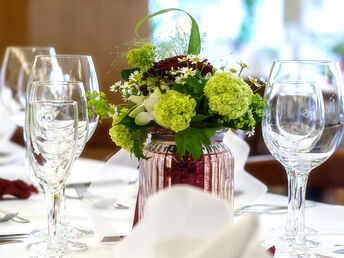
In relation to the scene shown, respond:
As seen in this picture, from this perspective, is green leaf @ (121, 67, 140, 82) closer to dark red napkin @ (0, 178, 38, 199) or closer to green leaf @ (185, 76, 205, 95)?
green leaf @ (185, 76, 205, 95)

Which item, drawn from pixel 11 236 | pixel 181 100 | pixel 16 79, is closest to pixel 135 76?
pixel 181 100

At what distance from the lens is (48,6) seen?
412cm

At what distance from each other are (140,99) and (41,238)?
33cm

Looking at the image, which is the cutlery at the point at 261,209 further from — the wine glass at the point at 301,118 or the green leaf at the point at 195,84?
the green leaf at the point at 195,84

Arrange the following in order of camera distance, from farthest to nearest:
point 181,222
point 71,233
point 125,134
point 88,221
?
point 88,221, point 71,233, point 125,134, point 181,222

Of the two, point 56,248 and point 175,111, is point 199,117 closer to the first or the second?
point 175,111

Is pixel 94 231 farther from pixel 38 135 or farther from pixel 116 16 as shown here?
pixel 116 16

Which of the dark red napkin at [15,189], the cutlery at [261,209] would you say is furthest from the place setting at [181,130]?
the dark red napkin at [15,189]

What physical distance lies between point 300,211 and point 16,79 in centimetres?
108

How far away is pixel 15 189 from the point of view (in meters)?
1.49

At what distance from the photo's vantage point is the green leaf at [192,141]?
98 centimetres

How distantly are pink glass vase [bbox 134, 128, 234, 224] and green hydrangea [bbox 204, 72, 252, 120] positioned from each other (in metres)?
0.07

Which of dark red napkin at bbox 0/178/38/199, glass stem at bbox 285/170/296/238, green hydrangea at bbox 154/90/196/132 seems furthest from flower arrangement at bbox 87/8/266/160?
dark red napkin at bbox 0/178/38/199

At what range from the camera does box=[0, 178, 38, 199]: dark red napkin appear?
1481 mm
